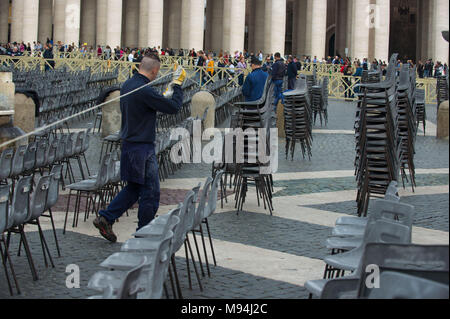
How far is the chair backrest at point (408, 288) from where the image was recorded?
3.49 meters

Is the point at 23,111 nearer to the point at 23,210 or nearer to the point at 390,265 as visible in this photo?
the point at 23,210

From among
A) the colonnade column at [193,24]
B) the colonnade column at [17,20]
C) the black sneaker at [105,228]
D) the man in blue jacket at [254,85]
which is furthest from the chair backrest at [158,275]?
the colonnade column at [193,24]

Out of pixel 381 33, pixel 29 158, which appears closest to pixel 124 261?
pixel 29 158

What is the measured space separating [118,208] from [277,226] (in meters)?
2.18

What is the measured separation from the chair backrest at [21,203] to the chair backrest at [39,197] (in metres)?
0.16

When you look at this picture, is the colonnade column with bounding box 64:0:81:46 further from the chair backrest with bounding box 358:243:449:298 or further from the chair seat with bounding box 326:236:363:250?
the chair backrest with bounding box 358:243:449:298

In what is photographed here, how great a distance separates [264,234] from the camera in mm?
9070

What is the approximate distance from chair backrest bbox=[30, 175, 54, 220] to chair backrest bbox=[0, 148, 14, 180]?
2.21m

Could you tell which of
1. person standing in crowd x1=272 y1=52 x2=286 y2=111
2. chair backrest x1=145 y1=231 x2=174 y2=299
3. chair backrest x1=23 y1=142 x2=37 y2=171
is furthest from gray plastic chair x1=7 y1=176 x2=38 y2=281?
person standing in crowd x1=272 y1=52 x2=286 y2=111

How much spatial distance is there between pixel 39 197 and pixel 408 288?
4.65 meters

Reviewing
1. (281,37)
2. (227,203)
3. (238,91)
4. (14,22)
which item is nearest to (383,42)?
(281,37)

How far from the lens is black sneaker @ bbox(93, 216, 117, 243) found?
822cm

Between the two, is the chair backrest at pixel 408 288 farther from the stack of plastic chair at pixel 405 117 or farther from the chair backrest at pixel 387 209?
the stack of plastic chair at pixel 405 117

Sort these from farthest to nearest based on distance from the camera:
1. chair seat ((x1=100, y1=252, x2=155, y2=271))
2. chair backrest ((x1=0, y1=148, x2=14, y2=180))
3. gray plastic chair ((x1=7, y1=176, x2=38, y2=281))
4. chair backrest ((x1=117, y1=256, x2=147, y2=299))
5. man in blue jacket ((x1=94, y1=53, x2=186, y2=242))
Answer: chair backrest ((x1=0, y1=148, x2=14, y2=180))
man in blue jacket ((x1=94, y1=53, x2=186, y2=242))
gray plastic chair ((x1=7, y1=176, x2=38, y2=281))
chair seat ((x1=100, y1=252, x2=155, y2=271))
chair backrest ((x1=117, y1=256, x2=147, y2=299))
